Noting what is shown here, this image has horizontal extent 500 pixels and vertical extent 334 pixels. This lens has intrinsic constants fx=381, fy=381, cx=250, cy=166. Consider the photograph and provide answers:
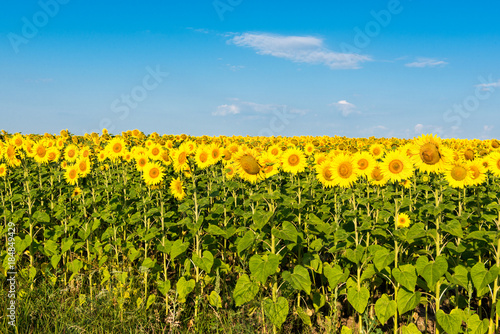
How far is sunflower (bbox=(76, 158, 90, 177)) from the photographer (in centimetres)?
767

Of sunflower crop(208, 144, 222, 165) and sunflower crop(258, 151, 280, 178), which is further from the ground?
sunflower crop(208, 144, 222, 165)

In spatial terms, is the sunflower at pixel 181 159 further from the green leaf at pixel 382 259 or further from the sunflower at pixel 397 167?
the green leaf at pixel 382 259

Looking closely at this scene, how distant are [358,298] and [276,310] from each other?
1115 mm

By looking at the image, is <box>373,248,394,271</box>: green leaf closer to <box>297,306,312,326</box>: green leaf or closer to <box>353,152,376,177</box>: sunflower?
<box>297,306,312,326</box>: green leaf

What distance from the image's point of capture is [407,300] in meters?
4.63

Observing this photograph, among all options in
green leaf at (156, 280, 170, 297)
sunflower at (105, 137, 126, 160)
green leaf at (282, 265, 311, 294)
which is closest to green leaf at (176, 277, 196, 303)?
green leaf at (156, 280, 170, 297)

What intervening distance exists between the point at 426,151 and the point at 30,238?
664cm

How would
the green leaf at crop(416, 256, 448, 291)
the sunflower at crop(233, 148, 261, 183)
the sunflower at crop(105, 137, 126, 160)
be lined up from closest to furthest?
the green leaf at crop(416, 256, 448, 291)
the sunflower at crop(233, 148, 261, 183)
the sunflower at crop(105, 137, 126, 160)

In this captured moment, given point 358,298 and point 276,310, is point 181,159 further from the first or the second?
point 358,298

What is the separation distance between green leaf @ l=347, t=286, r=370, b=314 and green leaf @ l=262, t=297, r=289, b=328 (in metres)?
0.91

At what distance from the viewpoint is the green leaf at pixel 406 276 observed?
457cm

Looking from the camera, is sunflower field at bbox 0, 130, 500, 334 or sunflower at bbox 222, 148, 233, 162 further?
sunflower at bbox 222, 148, 233, 162

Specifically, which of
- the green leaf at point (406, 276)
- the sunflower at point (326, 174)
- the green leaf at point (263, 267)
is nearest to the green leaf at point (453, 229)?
the green leaf at point (406, 276)

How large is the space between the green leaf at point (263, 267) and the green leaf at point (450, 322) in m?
2.01
